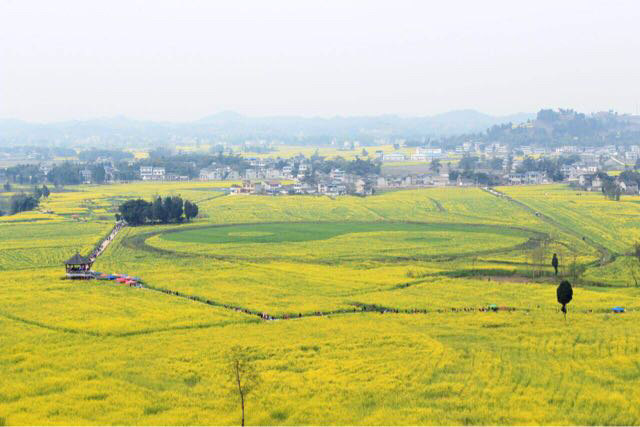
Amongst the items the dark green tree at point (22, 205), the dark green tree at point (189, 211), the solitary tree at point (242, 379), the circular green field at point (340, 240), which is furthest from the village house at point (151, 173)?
the solitary tree at point (242, 379)

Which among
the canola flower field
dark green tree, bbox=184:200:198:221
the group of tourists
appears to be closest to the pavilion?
the canola flower field

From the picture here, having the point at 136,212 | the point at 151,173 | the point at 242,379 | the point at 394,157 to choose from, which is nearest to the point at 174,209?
the point at 136,212

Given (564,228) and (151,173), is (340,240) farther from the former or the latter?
(151,173)

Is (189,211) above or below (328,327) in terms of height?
above

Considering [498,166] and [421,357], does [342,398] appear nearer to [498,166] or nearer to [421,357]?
[421,357]

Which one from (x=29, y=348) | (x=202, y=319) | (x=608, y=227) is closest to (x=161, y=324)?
(x=202, y=319)
